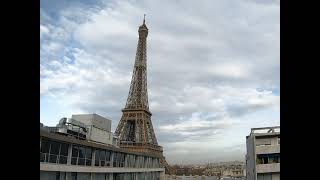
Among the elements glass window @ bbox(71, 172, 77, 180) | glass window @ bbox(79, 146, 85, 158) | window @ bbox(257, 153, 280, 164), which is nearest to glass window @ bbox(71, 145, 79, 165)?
glass window @ bbox(79, 146, 85, 158)

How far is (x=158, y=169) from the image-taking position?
2201 inches

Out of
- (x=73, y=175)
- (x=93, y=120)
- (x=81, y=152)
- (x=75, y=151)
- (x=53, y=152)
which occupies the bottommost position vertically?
(x=73, y=175)

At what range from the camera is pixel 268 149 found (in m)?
29.8

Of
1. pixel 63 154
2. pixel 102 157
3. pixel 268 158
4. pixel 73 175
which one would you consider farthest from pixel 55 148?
pixel 268 158

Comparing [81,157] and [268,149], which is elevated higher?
[268,149]

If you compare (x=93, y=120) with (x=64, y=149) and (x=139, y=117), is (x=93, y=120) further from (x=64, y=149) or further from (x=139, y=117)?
(x=139, y=117)

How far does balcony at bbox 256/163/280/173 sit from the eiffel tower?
3975 cm

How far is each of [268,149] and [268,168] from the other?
1579mm

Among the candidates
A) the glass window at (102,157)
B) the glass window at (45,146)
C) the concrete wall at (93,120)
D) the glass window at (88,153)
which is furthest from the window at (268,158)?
the concrete wall at (93,120)

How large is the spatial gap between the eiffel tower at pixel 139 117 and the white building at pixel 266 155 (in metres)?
A: 39.1

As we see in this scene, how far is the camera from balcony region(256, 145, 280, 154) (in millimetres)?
29578
